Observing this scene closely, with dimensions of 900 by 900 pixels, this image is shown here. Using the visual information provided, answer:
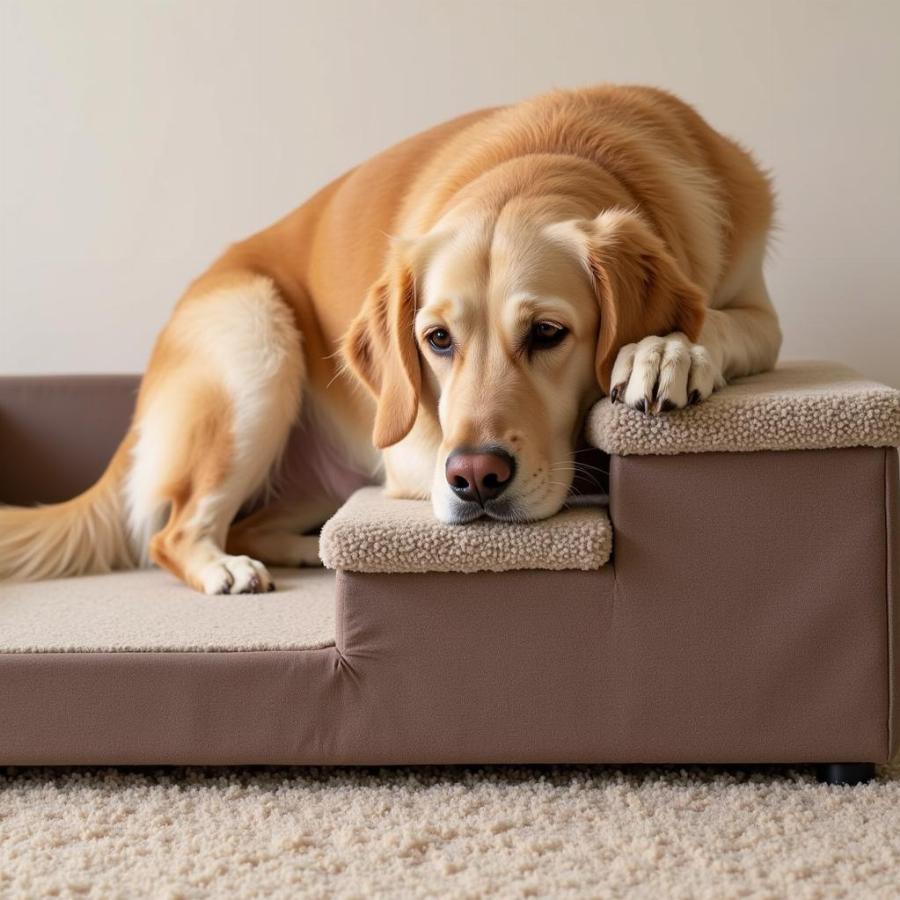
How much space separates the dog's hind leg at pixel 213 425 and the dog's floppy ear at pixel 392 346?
1.58 ft

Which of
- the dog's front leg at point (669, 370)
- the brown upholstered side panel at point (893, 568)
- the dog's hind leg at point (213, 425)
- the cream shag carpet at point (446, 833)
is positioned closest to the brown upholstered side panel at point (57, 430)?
the dog's hind leg at point (213, 425)

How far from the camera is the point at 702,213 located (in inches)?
86.3

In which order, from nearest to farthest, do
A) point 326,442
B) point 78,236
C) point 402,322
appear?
1. point 402,322
2. point 326,442
3. point 78,236

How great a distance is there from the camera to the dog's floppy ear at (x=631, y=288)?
187 centimetres

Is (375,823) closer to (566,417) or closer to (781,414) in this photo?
(566,417)

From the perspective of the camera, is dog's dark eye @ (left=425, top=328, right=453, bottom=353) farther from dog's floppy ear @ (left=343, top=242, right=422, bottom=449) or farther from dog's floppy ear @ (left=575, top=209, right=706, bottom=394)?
dog's floppy ear @ (left=575, top=209, right=706, bottom=394)

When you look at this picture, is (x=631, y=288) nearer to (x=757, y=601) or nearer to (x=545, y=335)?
(x=545, y=335)

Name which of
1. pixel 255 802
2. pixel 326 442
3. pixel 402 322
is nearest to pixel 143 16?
pixel 326 442

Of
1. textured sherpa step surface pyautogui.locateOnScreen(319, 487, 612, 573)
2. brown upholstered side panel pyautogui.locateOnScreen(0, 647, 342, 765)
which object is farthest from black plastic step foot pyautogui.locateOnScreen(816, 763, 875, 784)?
brown upholstered side panel pyautogui.locateOnScreen(0, 647, 342, 765)

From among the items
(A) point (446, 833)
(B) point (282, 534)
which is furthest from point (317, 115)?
(A) point (446, 833)

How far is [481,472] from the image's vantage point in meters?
1.73

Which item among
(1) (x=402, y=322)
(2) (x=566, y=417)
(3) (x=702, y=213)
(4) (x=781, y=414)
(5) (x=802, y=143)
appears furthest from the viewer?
(5) (x=802, y=143)

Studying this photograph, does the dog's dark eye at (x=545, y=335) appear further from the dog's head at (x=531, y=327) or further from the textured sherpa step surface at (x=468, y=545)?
the textured sherpa step surface at (x=468, y=545)

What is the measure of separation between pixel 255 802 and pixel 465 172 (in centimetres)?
122
